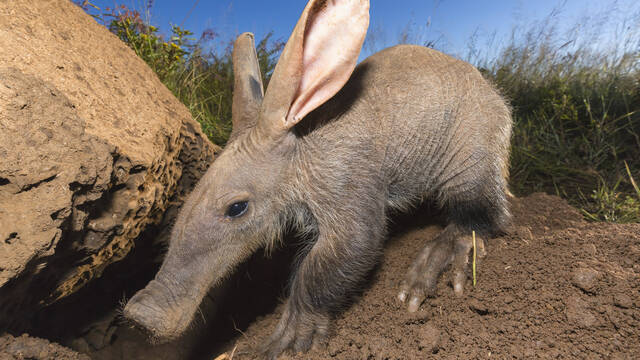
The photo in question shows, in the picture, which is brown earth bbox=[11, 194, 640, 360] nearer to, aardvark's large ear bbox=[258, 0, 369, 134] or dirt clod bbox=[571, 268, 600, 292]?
dirt clod bbox=[571, 268, 600, 292]

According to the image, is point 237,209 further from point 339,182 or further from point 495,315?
point 495,315

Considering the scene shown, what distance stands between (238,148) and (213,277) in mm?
806

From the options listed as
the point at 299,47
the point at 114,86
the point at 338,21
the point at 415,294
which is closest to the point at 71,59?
the point at 114,86

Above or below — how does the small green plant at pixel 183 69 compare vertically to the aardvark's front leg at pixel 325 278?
above

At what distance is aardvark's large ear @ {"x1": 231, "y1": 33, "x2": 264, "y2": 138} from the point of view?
2.93 m

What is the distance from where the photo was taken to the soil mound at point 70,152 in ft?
6.92

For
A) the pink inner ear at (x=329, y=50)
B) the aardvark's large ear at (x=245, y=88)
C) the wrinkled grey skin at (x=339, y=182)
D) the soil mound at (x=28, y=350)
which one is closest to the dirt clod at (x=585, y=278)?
the wrinkled grey skin at (x=339, y=182)

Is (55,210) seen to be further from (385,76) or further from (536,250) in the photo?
(536,250)

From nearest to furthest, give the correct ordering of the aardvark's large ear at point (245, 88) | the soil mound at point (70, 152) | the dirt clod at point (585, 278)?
1. the soil mound at point (70, 152)
2. the dirt clod at point (585, 278)
3. the aardvark's large ear at point (245, 88)

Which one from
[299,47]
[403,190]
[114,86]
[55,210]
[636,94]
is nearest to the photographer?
[55,210]

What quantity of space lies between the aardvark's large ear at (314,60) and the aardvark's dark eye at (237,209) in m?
0.48

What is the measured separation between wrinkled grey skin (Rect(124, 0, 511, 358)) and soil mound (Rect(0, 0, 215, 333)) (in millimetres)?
443

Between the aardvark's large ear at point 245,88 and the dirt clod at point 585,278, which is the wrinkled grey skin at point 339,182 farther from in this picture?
the dirt clod at point 585,278

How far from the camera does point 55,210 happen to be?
2148 mm
